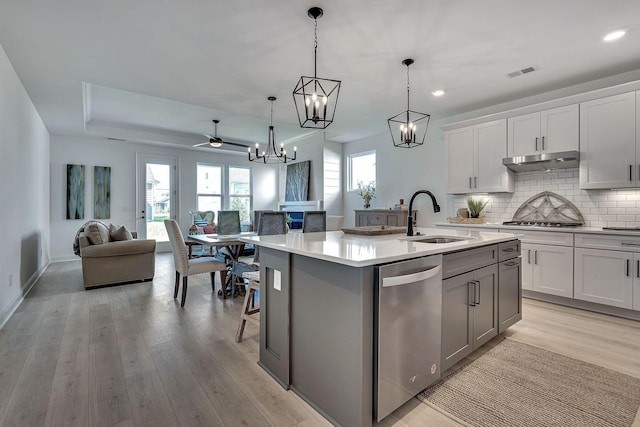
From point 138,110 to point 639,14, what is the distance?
261 inches

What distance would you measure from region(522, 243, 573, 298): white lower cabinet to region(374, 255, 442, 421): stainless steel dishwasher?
8.41 feet

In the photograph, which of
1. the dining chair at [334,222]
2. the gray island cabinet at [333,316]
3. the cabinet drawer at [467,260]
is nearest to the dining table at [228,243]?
the dining chair at [334,222]

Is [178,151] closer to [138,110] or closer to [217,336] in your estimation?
[138,110]

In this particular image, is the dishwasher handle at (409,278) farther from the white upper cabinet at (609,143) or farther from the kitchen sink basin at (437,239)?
the white upper cabinet at (609,143)

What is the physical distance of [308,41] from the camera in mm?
2895

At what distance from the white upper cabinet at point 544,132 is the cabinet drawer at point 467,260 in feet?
7.25

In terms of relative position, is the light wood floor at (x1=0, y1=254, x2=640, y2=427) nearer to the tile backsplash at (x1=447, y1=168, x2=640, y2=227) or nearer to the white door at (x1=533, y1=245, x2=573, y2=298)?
the white door at (x1=533, y1=245, x2=573, y2=298)

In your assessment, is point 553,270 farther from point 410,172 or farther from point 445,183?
point 410,172

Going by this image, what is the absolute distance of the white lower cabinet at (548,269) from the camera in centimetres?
349

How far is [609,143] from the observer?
3.39 meters

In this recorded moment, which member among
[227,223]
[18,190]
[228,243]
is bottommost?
[228,243]

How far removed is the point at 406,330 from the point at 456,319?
A: 622 mm

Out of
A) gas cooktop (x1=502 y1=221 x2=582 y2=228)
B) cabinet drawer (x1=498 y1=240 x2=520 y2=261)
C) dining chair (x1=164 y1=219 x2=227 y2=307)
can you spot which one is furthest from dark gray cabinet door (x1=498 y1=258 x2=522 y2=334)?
dining chair (x1=164 y1=219 x2=227 y2=307)

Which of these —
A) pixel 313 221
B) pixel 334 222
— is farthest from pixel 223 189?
pixel 313 221
